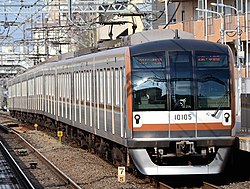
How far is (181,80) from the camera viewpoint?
1295cm

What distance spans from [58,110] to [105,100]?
9.64m

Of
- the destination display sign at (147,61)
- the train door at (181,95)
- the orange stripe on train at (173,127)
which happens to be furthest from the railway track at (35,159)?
the destination display sign at (147,61)

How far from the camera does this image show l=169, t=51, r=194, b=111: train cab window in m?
12.8

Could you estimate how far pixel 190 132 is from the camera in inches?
501

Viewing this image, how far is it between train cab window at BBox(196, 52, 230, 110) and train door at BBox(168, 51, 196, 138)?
6.1 inches

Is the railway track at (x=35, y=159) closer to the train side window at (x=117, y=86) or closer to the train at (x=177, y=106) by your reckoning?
the train at (x=177, y=106)

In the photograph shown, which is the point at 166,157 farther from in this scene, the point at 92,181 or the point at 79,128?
the point at 79,128

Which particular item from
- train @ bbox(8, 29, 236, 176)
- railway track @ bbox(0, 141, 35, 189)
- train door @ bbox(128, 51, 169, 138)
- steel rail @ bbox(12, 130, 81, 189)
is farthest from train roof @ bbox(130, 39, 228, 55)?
railway track @ bbox(0, 141, 35, 189)

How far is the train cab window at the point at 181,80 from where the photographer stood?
42.1ft

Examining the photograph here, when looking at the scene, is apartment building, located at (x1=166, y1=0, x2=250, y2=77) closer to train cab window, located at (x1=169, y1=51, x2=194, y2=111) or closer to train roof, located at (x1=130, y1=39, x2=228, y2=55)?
train roof, located at (x1=130, y1=39, x2=228, y2=55)

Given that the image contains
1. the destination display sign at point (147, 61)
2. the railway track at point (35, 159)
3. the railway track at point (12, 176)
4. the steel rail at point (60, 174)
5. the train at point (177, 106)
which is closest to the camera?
the train at point (177, 106)

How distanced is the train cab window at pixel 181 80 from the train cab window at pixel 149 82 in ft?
0.49

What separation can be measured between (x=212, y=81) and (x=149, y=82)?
1165mm

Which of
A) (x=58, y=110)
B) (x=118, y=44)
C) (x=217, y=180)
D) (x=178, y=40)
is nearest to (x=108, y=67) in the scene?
(x=118, y=44)
